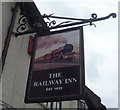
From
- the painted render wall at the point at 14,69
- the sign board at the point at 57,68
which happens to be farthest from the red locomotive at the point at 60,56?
the painted render wall at the point at 14,69

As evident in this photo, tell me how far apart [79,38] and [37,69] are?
4.27ft

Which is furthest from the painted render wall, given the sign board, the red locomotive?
the red locomotive

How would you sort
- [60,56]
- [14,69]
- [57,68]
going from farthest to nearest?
[14,69] < [60,56] < [57,68]

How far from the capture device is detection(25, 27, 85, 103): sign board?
592cm

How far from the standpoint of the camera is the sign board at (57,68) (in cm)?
592

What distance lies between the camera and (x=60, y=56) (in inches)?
262

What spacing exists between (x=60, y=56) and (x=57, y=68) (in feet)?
1.26

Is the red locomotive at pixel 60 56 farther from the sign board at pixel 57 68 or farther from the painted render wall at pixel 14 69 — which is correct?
the painted render wall at pixel 14 69

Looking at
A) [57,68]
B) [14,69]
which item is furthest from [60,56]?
[14,69]

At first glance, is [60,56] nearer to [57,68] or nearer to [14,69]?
[57,68]

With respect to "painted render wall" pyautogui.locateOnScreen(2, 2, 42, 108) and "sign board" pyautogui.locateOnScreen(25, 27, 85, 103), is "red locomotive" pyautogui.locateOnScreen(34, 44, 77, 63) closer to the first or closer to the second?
"sign board" pyautogui.locateOnScreen(25, 27, 85, 103)

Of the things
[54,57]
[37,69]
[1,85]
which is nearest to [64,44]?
[54,57]

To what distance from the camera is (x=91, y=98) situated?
1284 centimetres

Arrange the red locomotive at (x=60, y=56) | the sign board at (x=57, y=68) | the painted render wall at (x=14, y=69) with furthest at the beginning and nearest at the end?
the painted render wall at (x=14, y=69) < the red locomotive at (x=60, y=56) < the sign board at (x=57, y=68)
